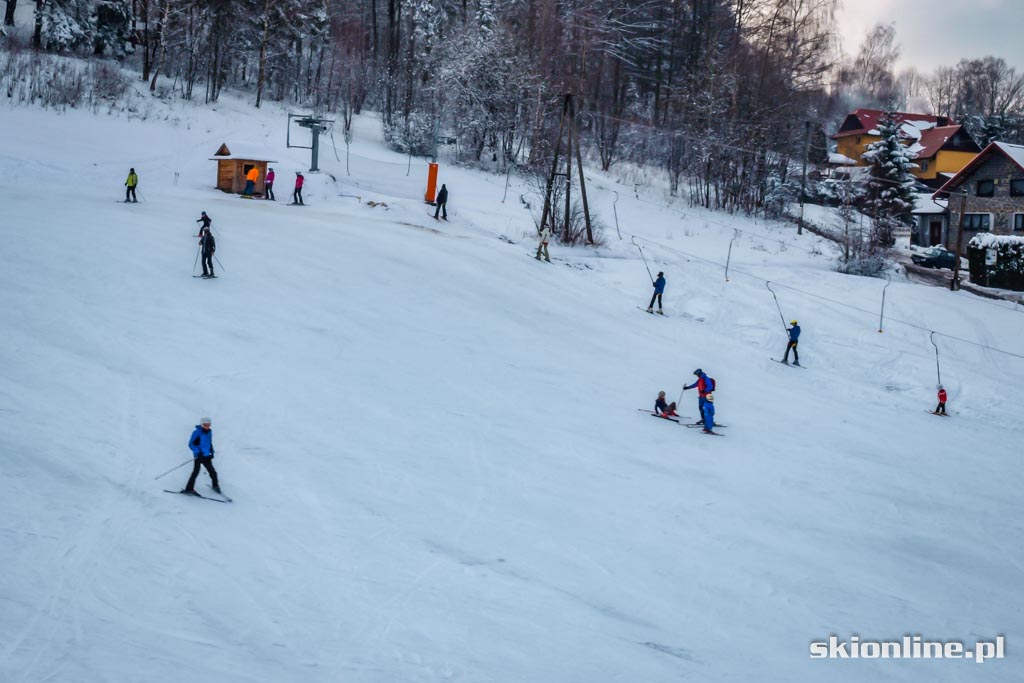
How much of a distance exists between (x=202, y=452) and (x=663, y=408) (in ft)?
28.9

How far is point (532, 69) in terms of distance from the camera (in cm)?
4481

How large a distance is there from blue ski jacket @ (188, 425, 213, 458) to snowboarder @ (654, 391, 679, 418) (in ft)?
28.2

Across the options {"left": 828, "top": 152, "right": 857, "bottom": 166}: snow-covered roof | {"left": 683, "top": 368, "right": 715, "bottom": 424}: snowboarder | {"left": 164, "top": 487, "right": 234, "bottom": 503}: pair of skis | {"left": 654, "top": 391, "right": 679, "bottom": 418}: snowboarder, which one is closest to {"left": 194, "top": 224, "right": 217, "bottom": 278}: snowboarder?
{"left": 164, "top": 487, "right": 234, "bottom": 503}: pair of skis

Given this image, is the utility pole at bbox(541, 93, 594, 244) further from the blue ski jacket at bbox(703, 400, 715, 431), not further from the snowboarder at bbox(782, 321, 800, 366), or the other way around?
the blue ski jacket at bbox(703, 400, 715, 431)

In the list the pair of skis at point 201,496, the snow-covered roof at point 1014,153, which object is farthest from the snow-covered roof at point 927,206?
the pair of skis at point 201,496

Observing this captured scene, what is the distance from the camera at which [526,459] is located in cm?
1223

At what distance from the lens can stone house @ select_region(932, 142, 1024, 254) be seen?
4012cm

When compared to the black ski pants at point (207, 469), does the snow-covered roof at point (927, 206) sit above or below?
above

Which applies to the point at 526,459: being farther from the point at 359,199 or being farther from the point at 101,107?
the point at 101,107

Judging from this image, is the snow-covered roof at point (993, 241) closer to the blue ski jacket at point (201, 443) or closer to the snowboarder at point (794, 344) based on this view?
the snowboarder at point (794, 344)

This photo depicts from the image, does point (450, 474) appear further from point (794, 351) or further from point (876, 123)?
point (876, 123)

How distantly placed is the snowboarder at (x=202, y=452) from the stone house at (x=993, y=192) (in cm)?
4034

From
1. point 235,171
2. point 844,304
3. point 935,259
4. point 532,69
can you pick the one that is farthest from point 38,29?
point 935,259

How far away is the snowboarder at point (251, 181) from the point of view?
28.5 meters
